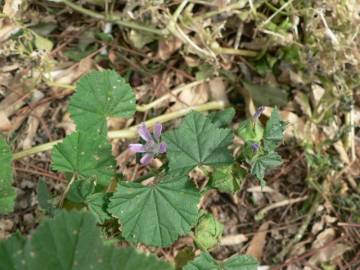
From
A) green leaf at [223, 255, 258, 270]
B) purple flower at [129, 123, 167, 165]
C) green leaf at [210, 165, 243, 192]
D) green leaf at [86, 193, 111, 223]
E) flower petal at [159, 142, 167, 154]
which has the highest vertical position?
flower petal at [159, 142, 167, 154]

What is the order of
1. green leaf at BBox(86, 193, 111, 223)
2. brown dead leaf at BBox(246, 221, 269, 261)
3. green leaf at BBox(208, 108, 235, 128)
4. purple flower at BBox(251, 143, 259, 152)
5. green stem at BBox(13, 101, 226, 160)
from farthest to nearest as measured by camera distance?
brown dead leaf at BBox(246, 221, 269, 261), green stem at BBox(13, 101, 226, 160), green leaf at BBox(208, 108, 235, 128), green leaf at BBox(86, 193, 111, 223), purple flower at BBox(251, 143, 259, 152)

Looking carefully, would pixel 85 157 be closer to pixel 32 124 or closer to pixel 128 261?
pixel 128 261

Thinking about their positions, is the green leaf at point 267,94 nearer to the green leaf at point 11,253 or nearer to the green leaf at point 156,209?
the green leaf at point 156,209

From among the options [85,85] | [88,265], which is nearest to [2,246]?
[88,265]

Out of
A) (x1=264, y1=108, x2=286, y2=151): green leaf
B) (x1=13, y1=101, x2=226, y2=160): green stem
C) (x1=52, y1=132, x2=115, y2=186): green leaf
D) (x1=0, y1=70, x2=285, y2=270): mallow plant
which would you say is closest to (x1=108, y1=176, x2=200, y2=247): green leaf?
(x1=0, y1=70, x2=285, y2=270): mallow plant

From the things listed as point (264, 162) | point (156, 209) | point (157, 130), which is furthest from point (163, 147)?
point (264, 162)

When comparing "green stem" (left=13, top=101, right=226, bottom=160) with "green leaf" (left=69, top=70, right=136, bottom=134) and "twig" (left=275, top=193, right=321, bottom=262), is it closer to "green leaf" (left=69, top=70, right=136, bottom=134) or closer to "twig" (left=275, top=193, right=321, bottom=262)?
"green leaf" (left=69, top=70, right=136, bottom=134)

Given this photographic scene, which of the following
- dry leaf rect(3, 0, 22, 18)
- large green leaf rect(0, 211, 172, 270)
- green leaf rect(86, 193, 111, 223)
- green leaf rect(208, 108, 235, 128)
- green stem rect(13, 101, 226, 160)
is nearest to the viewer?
large green leaf rect(0, 211, 172, 270)

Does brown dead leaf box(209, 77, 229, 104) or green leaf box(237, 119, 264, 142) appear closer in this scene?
green leaf box(237, 119, 264, 142)
